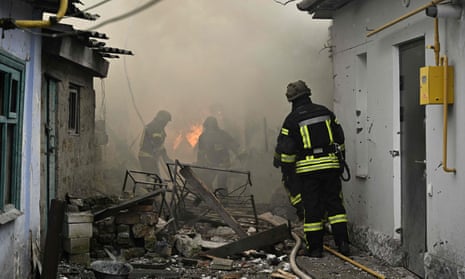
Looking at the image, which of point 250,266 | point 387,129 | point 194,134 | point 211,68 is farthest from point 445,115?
point 211,68

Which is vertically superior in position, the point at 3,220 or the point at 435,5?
the point at 435,5

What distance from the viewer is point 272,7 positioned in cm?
2016

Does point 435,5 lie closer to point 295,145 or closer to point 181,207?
point 295,145

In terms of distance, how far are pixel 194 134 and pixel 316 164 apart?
1208 cm

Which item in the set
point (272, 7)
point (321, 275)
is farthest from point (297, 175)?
point (272, 7)

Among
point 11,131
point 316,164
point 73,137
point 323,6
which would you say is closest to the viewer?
point 11,131

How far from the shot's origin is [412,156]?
6.83 meters

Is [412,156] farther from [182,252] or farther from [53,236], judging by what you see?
[53,236]

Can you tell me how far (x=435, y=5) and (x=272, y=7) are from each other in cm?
1507

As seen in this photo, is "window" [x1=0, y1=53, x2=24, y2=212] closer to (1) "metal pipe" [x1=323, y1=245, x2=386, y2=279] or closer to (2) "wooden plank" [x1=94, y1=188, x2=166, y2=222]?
(2) "wooden plank" [x1=94, y1=188, x2=166, y2=222]

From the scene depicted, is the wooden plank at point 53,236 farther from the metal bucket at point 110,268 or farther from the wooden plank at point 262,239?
the wooden plank at point 262,239

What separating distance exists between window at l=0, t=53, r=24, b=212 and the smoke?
35.8 feet

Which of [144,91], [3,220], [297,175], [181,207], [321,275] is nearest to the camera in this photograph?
[3,220]

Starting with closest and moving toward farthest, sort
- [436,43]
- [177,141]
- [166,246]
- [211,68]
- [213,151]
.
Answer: [436,43]
[166,246]
[213,151]
[177,141]
[211,68]
